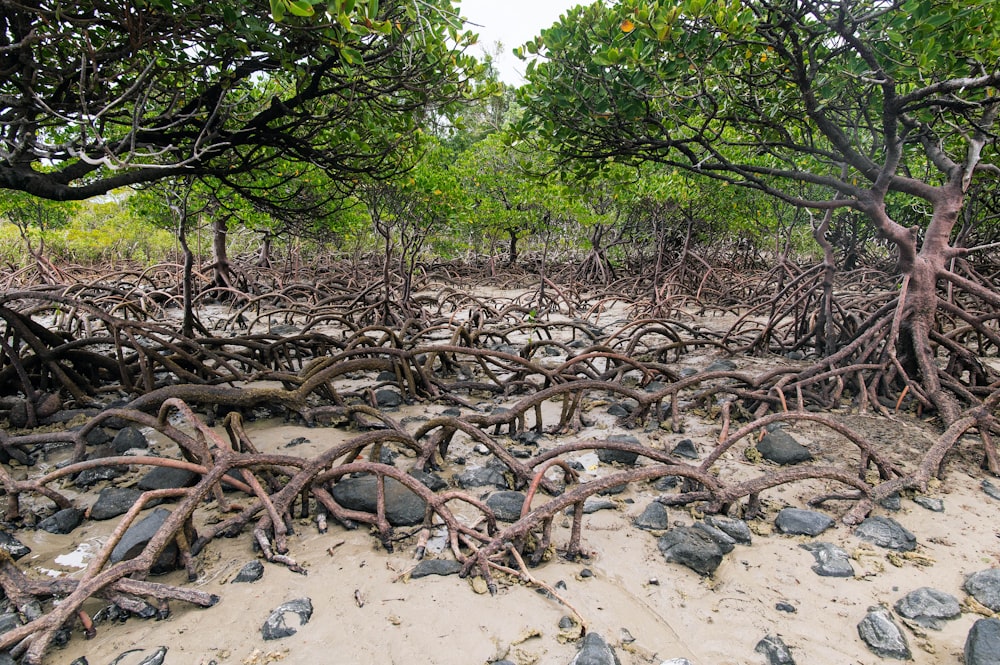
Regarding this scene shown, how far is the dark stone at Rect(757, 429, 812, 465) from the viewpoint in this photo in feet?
10.4

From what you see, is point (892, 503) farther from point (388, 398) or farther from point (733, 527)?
point (388, 398)

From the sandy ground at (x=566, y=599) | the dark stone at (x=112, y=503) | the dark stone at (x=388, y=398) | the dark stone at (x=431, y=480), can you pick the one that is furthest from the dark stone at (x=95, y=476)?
the dark stone at (x=388, y=398)

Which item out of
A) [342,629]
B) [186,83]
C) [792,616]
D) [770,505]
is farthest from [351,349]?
[792,616]

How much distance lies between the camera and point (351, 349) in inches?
170

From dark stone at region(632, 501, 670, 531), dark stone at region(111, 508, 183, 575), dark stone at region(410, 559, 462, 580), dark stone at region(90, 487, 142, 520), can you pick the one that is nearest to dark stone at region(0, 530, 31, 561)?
dark stone at region(90, 487, 142, 520)

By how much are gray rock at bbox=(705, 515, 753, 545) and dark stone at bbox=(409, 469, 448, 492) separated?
4.53ft

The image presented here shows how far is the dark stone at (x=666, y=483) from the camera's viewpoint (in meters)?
2.83

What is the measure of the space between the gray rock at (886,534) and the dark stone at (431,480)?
2.01m

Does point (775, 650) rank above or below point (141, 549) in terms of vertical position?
below

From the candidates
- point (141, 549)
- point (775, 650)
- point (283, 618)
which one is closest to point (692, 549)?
point (775, 650)

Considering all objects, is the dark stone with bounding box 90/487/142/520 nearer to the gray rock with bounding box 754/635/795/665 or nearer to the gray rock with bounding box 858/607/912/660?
the gray rock with bounding box 754/635/795/665

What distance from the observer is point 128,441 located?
125 inches

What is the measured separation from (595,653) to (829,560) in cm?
118

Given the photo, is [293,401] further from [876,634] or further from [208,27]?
[876,634]
